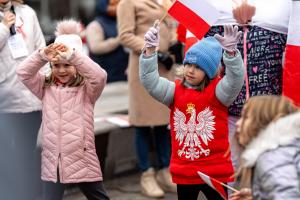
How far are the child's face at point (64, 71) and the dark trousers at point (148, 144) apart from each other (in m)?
1.76

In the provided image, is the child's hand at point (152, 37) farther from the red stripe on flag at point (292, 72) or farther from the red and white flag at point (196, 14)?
the red stripe on flag at point (292, 72)

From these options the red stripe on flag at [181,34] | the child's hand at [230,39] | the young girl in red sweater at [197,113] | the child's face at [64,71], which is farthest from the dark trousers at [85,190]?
the red stripe on flag at [181,34]

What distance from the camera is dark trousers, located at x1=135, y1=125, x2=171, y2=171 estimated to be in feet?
22.3

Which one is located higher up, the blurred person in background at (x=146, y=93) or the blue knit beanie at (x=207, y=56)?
the blue knit beanie at (x=207, y=56)

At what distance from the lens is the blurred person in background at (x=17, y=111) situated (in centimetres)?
563

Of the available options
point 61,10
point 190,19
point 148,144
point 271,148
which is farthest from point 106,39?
point 61,10

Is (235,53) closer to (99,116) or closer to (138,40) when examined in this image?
(138,40)

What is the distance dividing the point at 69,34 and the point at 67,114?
62cm

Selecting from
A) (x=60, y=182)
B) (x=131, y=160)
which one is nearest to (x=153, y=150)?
(x=131, y=160)

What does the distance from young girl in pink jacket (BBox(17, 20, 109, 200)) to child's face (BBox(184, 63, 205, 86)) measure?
582 millimetres

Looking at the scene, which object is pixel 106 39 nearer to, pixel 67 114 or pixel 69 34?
pixel 69 34

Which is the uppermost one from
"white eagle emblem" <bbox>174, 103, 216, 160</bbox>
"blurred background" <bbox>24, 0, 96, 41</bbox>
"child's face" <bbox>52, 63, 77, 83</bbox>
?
"child's face" <bbox>52, 63, 77, 83</bbox>

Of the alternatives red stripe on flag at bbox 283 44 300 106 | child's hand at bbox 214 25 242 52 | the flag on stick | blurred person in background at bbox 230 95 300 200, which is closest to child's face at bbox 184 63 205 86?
child's hand at bbox 214 25 242 52

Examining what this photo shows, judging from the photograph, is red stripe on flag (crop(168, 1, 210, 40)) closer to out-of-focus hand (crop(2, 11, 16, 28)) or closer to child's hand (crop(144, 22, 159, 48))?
child's hand (crop(144, 22, 159, 48))
